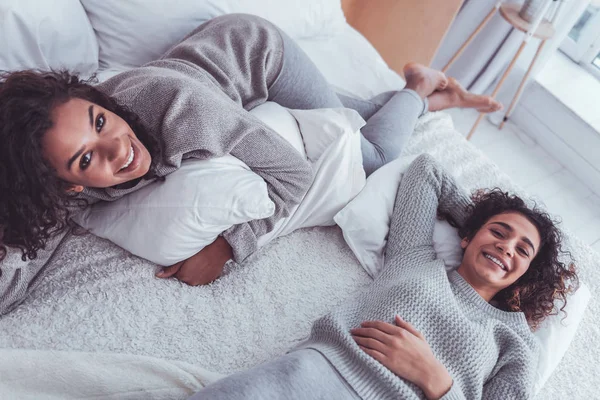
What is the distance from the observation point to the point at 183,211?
933 mm

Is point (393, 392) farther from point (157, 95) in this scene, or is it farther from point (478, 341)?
point (157, 95)

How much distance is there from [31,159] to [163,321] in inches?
15.6

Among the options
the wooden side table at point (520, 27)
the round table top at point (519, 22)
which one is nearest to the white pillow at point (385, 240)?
the wooden side table at point (520, 27)

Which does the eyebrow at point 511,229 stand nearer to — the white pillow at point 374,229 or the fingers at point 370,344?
→ the white pillow at point 374,229

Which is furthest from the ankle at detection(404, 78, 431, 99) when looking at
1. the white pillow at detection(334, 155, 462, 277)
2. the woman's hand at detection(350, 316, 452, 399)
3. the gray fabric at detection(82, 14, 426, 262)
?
the woman's hand at detection(350, 316, 452, 399)

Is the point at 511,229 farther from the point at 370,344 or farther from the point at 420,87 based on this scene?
the point at 420,87

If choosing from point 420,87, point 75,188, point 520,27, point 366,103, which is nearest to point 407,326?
point 75,188

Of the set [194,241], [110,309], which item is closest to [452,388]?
[194,241]

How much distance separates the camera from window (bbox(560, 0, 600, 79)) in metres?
2.24

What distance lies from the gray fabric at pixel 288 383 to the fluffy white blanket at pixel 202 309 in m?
0.12

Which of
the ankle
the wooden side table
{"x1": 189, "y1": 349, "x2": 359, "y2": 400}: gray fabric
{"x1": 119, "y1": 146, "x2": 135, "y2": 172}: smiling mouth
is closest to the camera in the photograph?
{"x1": 189, "y1": 349, "x2": 359, "y2": 400}: gray fabric

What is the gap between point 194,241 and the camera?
98 cm

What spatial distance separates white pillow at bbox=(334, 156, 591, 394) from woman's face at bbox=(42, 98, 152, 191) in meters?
0.53

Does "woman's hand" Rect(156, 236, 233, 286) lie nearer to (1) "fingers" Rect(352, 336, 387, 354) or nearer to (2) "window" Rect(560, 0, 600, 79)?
(1) "fingers" Rect(352, 336, 387, 354)
